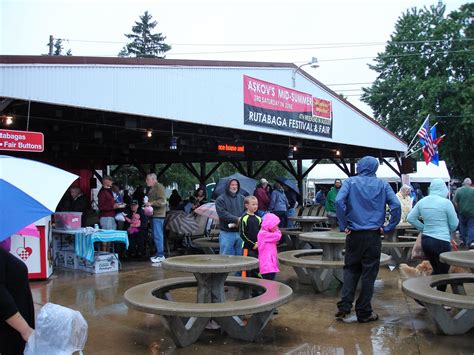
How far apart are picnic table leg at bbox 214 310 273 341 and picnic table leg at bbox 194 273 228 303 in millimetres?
317

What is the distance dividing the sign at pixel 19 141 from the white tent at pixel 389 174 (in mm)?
20540

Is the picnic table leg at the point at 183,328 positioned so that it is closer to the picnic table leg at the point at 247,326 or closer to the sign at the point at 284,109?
the picnic table leg at the point at 247,326

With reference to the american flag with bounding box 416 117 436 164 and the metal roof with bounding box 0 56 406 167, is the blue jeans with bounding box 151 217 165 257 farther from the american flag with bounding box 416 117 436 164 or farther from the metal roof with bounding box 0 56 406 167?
the american flag with bounding box 416 117 436 164

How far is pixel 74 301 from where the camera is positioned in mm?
6273

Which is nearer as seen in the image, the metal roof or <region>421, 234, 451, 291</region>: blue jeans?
<region>421, 234, 451, 291</region>: blue jeans

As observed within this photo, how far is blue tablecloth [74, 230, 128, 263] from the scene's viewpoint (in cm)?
820

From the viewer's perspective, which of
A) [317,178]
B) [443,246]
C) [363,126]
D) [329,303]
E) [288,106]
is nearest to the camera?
[443,246]

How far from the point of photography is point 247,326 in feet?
14.8

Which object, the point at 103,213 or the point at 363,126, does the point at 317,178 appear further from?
the point at 103,213

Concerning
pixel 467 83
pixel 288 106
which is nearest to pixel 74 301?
pixel 288 106

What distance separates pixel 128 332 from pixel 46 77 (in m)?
4.39

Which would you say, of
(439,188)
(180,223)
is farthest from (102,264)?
(439,188)

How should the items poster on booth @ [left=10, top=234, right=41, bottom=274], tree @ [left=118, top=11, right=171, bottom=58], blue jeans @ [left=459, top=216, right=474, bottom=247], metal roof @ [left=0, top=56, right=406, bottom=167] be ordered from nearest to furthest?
metal roof @ [left=0, top=56, right=406, bottom=167]
poster on booth @ [left=10, top=234, right=41, bottom=274]
blue jeans @ [left=459, top=216, right=474, bottom=247]
tree @ [left=118, top=11, right=171, bottom=58]

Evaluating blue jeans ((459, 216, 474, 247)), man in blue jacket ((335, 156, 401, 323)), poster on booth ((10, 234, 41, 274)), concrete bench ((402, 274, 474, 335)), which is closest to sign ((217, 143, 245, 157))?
blue jeans ((459, 216, 474, 247))
